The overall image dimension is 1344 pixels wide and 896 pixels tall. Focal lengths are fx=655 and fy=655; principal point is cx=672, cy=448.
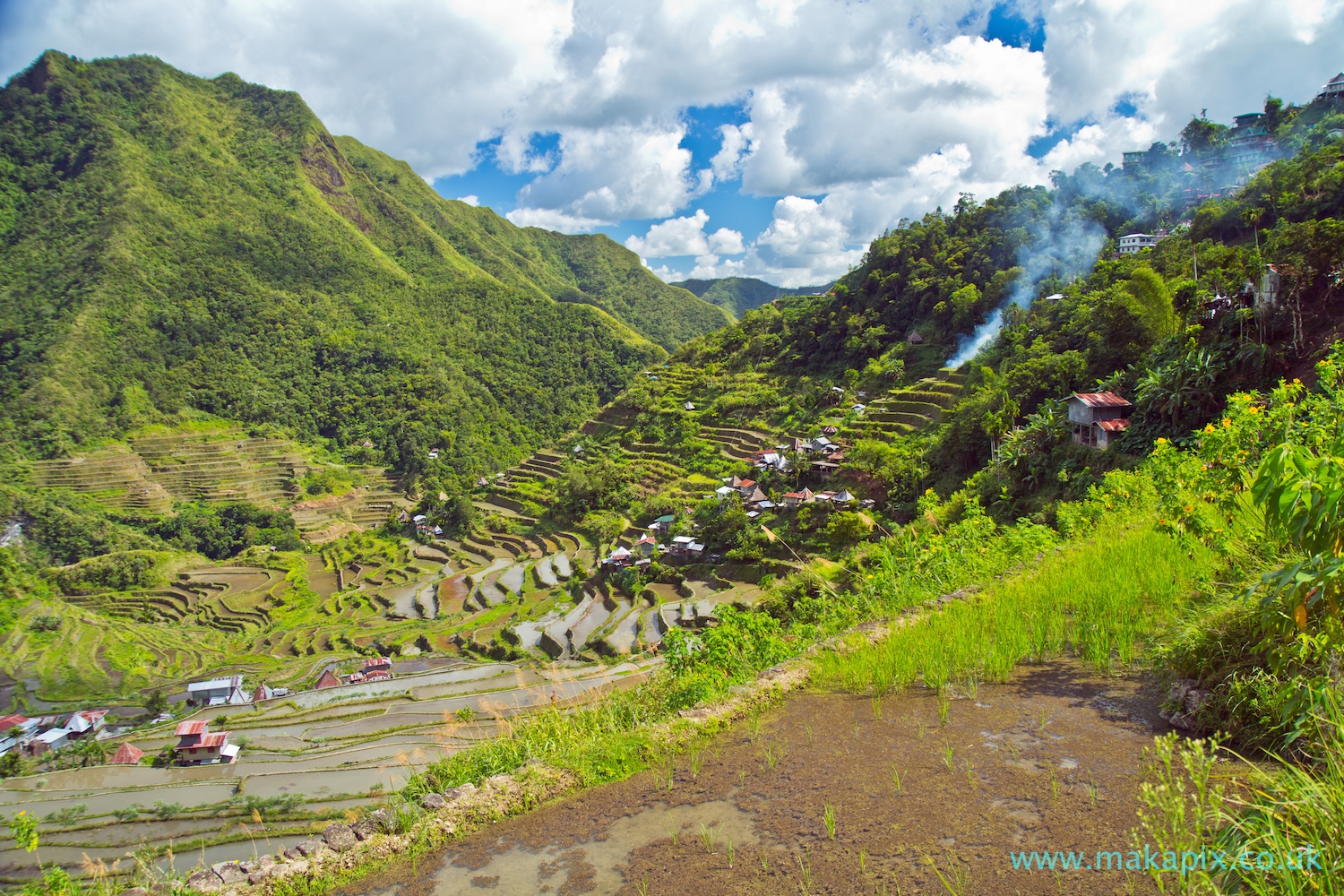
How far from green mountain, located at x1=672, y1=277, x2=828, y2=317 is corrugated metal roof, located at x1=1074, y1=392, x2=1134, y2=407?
511 feet

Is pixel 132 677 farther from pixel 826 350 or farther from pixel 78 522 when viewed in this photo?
pixel 826 350

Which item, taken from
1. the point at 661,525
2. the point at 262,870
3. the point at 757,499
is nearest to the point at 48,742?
the point at 661,525

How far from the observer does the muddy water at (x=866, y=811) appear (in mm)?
2135

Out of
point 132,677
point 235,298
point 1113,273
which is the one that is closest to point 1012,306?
point 1113,273

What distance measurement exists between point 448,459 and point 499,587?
32.9 meters

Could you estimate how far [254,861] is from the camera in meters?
3.16

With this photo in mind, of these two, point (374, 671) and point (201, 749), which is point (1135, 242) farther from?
point (201, 749)

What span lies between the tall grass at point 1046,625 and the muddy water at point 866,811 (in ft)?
0.76

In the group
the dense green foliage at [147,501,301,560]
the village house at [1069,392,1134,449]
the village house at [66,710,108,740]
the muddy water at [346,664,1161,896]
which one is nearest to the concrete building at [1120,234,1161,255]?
the village house at [1069,392,1134,449]

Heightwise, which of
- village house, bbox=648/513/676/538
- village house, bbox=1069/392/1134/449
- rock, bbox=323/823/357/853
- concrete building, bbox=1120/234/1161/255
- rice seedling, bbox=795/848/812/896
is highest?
concrete building, bbox=1120/234/1161/255

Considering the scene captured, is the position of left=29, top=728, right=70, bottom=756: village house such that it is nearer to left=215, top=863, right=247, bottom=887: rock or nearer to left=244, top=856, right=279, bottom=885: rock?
left=215, top=863, right=247, bottom=887: rock

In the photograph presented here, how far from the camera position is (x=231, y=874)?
3117 mm

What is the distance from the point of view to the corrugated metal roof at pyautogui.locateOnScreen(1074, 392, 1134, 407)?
41.8 ft

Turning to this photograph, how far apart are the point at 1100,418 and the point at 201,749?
20.8 metres
